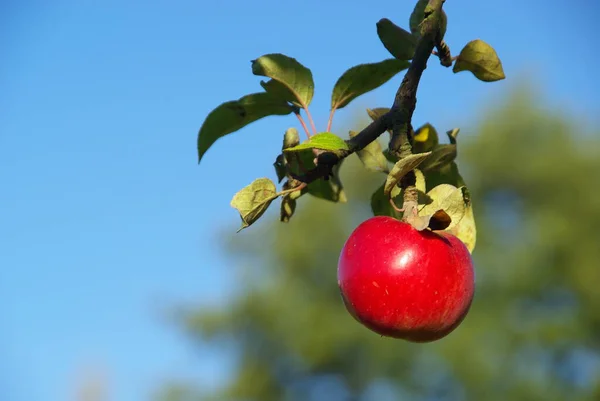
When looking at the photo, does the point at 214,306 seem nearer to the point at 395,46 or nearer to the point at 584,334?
the point at 584,334

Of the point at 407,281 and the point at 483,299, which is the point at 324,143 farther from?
the point at 483,299

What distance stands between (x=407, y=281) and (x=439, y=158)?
16 cm

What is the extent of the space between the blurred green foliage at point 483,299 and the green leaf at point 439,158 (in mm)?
7272

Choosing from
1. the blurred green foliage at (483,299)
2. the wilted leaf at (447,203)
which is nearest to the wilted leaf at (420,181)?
the wilted leaf at (447,203)

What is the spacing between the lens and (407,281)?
0.68 m

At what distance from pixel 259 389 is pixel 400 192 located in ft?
27.1

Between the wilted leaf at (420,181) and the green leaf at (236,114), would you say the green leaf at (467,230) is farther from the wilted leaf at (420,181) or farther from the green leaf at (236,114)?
the green leaf at (236,114)

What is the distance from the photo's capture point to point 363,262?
0.70 meters

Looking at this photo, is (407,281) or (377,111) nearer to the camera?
(407,281)

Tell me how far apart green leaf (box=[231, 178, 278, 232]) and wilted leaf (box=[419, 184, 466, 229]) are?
0.51 feet

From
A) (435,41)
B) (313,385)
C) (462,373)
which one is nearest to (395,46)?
(435,41)

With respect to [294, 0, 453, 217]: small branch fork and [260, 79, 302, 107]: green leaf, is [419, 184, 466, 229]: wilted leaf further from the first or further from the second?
[260, 79, 302, 107]: green leaf

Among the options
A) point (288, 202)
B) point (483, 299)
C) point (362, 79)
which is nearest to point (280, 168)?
point (288, 202)

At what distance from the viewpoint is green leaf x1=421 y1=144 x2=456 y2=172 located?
0.77 metres
